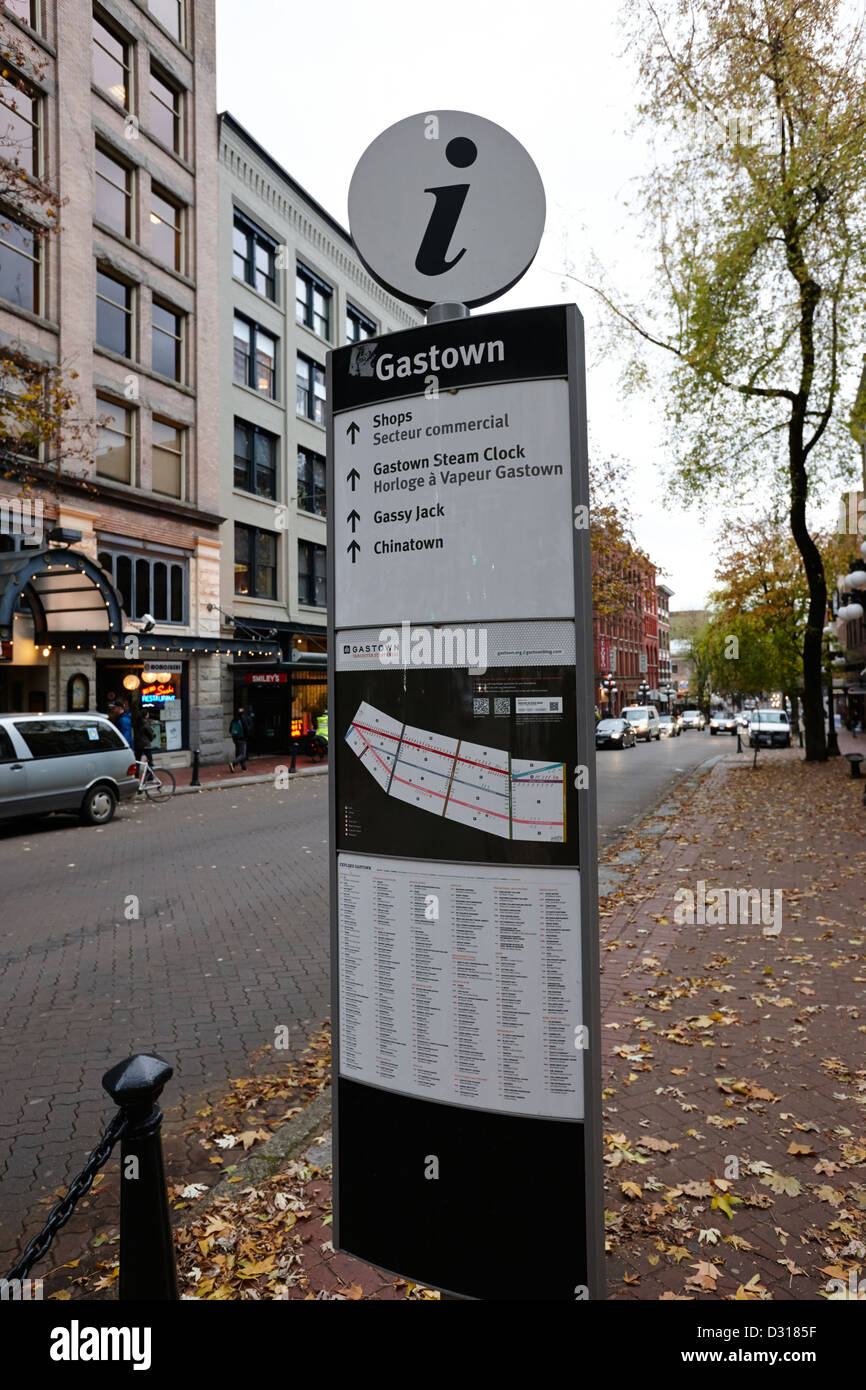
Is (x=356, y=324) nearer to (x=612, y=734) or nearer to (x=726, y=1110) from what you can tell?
(x=612, y=734)

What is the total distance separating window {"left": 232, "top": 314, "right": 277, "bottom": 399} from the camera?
94.5 ft

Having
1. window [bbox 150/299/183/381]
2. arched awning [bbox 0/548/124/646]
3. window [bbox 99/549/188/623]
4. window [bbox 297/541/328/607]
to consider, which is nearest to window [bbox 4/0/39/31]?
→ window [bbox 150/299/183/381]

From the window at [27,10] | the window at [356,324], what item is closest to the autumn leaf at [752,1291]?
the window at [27,10]

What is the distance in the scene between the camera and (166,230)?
24969mm

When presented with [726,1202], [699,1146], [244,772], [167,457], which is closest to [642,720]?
[244,772]

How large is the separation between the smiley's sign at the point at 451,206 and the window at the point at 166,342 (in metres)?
24.2

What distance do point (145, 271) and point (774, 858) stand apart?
22912mm

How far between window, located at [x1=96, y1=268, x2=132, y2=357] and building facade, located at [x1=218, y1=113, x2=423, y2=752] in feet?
14.6

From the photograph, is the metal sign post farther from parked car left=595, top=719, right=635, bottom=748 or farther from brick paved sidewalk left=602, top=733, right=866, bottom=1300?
parked car left=595, top=719, right=635, bottom=748

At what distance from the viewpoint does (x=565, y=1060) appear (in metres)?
2.37

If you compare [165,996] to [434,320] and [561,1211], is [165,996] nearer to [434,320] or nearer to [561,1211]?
[561,1211]

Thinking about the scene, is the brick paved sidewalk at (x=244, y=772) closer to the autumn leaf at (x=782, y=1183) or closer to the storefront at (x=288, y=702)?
the storefront at (x=288, y=702)

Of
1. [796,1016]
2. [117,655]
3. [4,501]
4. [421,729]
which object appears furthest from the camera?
[117,655]
